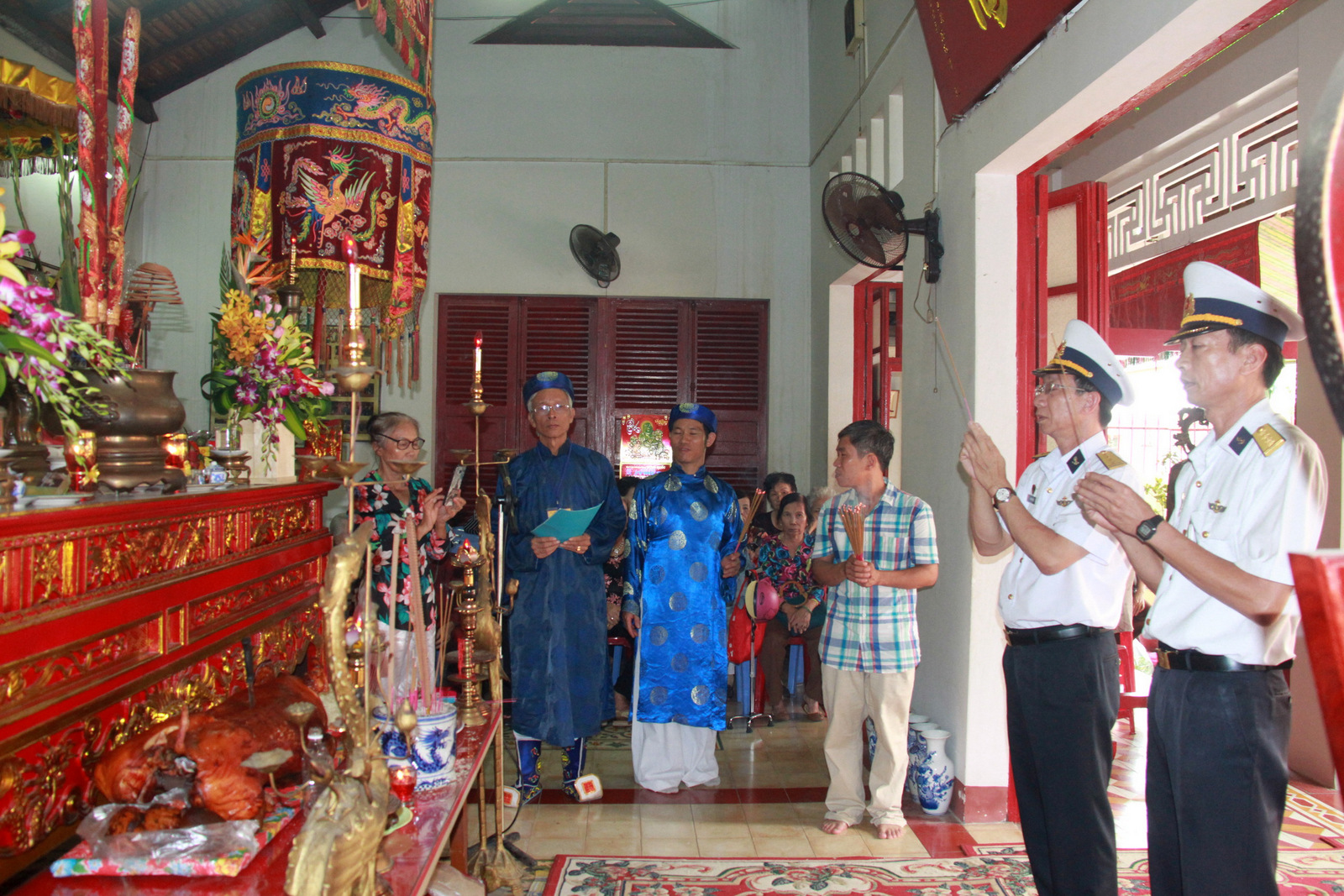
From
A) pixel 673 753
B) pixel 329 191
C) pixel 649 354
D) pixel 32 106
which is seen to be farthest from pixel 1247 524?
pixel 649 354

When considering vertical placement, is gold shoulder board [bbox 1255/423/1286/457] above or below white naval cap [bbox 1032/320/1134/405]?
below

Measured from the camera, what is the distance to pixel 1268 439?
1514 millimetres

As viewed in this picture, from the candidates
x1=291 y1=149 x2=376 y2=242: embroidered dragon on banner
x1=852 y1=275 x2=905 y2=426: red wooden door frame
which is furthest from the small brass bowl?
x1=852 y1=275 x2=905 y2=426: red wooden door frame

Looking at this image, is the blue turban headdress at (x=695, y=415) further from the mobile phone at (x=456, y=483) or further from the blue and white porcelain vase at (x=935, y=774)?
the blue and white porcelain vase at (x=935, y=774)

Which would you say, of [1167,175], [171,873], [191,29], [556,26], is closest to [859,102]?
[1167,175]

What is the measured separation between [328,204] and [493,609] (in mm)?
1688

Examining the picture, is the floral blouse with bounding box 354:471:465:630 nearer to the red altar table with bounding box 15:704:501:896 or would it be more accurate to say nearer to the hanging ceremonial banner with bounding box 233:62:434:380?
the hanging ceremonial banner with bounding box 233:62:434:380

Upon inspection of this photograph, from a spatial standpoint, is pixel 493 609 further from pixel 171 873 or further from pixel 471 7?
pixel 471 7

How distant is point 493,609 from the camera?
2418 mm

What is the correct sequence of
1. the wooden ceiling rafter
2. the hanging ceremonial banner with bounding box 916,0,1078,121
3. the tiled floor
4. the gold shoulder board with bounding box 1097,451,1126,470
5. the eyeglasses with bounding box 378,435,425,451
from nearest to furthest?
1. the gold shoulder board with bounding box 1097,451,1126,470
2. the hanging ceremonial banner with bounding box 916,0,1078,121
3. the tiled floor
4. the eyeglasses with bounding box 378,435,425,451
5. the wooden ceiling rafter

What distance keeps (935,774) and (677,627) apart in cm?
103

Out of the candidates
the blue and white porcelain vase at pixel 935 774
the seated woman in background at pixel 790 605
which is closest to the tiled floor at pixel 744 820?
the blue and white porcelain vase at pixel 935 774

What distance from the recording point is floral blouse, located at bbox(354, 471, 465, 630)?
261cm

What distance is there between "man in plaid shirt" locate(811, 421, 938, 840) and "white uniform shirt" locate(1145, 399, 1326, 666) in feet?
3.94
